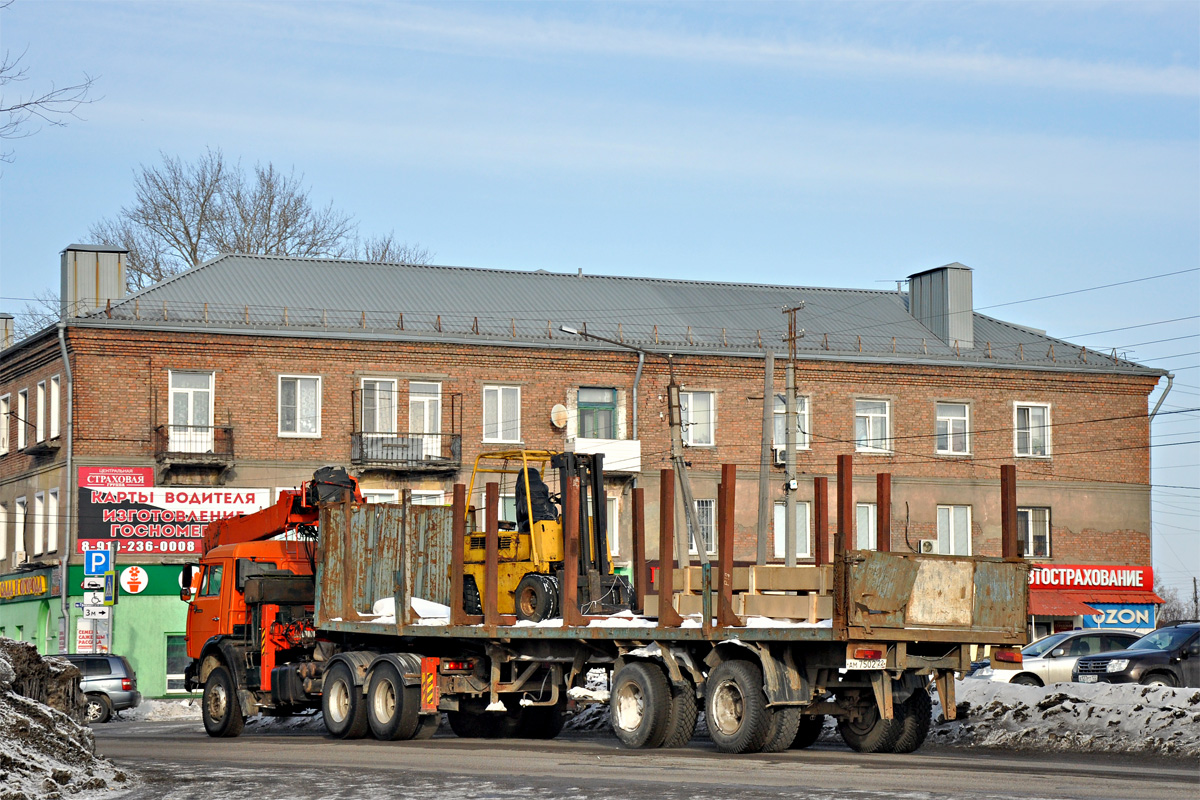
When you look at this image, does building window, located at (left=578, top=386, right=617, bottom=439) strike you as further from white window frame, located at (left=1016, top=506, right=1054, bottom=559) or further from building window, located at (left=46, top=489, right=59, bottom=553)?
building window, located at (left=46, top=489, right=59, bottom=553)

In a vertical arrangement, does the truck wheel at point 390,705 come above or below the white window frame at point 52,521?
below

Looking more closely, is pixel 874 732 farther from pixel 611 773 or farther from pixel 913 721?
pixel 611 773

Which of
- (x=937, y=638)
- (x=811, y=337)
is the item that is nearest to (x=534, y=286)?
(x=811, y=337)

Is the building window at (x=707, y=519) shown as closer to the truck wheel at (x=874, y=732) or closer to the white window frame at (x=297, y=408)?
the white window frame at (x=297, y=408)

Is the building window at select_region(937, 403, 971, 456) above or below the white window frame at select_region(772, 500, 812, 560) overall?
above

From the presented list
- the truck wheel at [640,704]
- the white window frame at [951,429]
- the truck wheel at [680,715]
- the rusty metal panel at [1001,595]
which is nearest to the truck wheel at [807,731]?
the truck wheel at [680,715]

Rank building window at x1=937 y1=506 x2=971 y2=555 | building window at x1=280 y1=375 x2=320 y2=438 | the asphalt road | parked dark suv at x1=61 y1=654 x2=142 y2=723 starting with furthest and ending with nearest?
1. building window at x1=937 y1=506 x2=971 y2=555
2. building window at x1=280 y1=375 x2=320 y2=438
3. parked dark suv at x1=61 y1=654 x2=142 y2=723
4. the asphalt road

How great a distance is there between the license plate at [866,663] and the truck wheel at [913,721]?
1.73 metres

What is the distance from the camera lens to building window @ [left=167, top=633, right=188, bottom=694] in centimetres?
4347

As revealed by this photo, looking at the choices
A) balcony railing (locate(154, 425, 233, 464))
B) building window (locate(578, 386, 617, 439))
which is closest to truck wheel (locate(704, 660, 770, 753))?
balcony railing (locate(154, 425, 233, 464))

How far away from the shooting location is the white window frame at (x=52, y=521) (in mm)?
43906

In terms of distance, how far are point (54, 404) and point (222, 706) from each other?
24.1m

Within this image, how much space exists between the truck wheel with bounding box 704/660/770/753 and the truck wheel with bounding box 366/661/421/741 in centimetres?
418

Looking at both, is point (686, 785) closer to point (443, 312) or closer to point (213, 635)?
point (213, 635)
